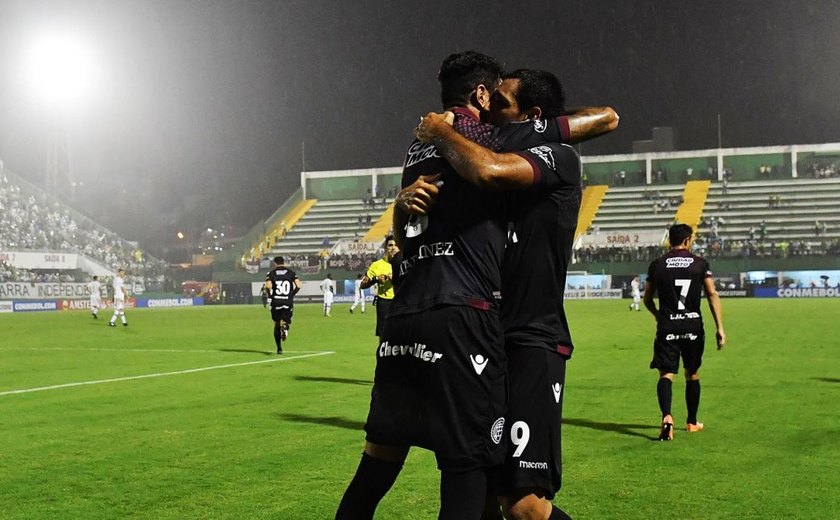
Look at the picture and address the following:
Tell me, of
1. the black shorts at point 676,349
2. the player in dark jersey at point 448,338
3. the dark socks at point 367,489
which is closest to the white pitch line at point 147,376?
the black shorts at point 676,349

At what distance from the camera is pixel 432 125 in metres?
3.62

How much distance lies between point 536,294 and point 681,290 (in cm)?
636

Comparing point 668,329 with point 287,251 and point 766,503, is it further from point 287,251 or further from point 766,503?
point 287,251

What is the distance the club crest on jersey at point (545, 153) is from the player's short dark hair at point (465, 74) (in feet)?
1.16

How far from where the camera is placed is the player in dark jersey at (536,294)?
3.68 metres

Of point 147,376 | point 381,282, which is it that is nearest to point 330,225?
point 147,376

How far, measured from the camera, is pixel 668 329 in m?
9.80

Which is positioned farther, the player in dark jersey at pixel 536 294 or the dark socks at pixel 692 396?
the dark socks at pixel 692 396

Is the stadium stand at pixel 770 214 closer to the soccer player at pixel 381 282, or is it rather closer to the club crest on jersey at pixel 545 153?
the soccer player at pixel 381 282

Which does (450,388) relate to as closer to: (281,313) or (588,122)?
(588,122)

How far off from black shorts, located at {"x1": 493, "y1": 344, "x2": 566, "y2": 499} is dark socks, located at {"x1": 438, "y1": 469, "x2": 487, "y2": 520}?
0.21 m

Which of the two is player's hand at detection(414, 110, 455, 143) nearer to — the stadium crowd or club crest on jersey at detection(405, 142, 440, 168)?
club crest on jersey at detection(405, 142, 440, 168)

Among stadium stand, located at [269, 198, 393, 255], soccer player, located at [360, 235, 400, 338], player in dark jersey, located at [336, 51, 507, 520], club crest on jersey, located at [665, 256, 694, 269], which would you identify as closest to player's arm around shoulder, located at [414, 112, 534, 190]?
player in dark jersey, located at [336, 51, 507, 520]

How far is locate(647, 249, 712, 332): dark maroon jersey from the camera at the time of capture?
32.0 feet
